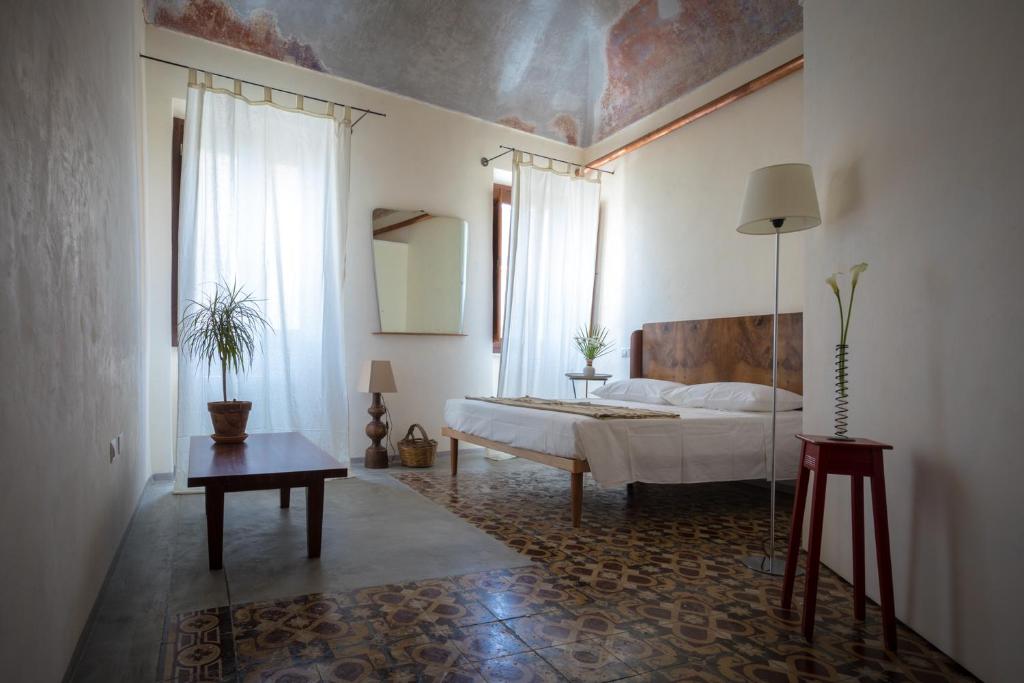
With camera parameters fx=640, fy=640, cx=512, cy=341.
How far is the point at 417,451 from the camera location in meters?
5.19

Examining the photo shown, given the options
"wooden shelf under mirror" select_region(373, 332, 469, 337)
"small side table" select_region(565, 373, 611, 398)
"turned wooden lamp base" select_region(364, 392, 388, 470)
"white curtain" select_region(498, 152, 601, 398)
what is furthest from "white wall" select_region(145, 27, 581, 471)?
"small side table" select_region(565, 373, 611, 398)

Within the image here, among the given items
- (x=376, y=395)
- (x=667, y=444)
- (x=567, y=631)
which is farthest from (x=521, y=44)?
(x=567, y=631)

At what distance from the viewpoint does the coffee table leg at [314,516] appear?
108 inches

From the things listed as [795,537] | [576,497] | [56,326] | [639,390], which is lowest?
[576,497]

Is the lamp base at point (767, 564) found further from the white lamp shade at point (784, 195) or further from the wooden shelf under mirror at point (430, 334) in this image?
the wooden shelf under mirror at point (430, 334)

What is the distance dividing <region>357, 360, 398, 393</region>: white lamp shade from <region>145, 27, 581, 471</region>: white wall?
213 mm

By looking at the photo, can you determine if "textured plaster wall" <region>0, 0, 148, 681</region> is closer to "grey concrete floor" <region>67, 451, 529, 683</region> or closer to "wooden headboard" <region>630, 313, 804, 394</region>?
"grey concrete floor" <region>67, 451, 529, 683</region>

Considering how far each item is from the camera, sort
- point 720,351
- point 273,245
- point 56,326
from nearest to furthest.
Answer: point 56,326 < point 273,245 < point 720,351

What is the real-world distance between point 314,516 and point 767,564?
196 cm

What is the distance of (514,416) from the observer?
394cm

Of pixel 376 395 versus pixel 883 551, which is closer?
pixel 883 551

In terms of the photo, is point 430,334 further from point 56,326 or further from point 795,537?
point 56,326

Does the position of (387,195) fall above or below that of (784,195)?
above

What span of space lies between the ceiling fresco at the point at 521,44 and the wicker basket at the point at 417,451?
305 centimetres
